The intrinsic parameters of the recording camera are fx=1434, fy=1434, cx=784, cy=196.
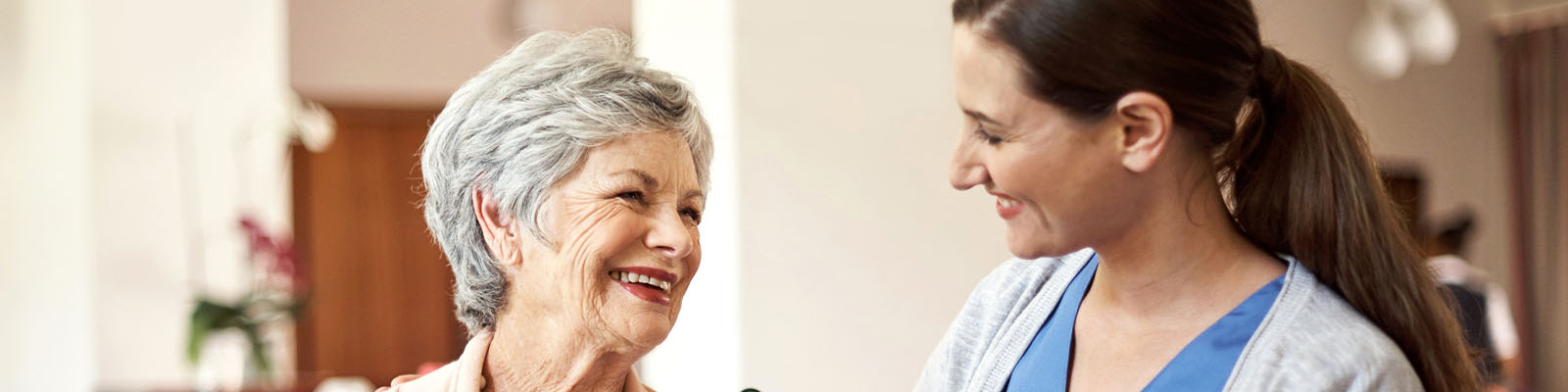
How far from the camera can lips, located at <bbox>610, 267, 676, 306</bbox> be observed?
1.40 metres

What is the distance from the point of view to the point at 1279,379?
1.26 meters

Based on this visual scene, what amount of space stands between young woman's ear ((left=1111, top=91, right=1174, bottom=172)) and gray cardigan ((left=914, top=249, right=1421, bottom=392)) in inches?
7.4

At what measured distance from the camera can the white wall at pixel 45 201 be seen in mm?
4977

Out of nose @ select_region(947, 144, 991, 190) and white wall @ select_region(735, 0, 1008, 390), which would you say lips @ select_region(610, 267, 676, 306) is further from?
white wall @ select_region(735, 0, 1008, 390)

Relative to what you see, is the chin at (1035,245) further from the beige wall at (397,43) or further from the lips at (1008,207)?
the beige wall at (397,43)

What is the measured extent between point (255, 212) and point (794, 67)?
144 inches

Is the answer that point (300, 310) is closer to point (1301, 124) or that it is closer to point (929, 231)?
point (929, 231)

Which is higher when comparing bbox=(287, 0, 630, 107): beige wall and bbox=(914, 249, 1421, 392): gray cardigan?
bbox=(287, 0, 630, 107): beige wall

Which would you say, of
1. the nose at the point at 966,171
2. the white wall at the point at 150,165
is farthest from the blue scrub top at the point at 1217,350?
the white wall at the point at 150,165

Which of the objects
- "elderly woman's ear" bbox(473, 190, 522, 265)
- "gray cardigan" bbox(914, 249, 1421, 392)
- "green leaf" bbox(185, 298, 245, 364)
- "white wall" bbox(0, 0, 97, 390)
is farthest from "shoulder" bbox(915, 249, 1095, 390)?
"white wall" bbox(0, 0, 97, 390)

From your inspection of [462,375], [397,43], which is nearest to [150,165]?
[397,43]

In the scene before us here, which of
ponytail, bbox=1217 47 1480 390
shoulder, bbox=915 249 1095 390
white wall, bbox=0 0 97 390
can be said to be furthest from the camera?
white wall, bbox=0 0 97 390

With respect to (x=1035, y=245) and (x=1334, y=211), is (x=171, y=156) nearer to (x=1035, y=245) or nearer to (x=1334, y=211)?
(x=1035, y=245)

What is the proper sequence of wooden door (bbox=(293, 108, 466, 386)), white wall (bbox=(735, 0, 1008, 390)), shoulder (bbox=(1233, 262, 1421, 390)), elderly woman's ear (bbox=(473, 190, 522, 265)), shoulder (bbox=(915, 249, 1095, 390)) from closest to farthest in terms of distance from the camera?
shoulder (bbox=(1233, 262, 1421, 390)), elderly woman's ear (bbox=(473, 190, 522, 265)), shoulder (bbox=(915, 249, 1095, 390)), white wall (bbox=(735, 0, 1008, 390)), wooden door (bbox=(293, 108, 466, 386))
